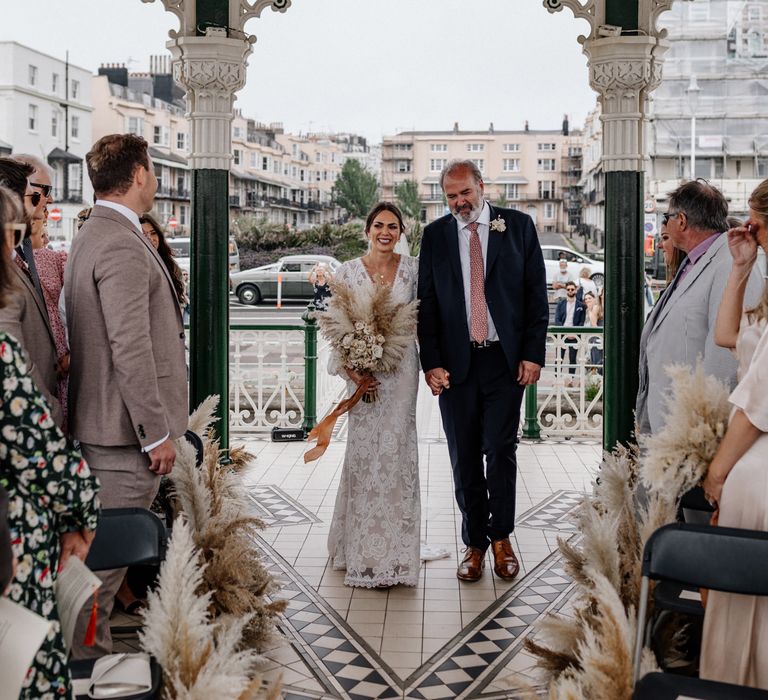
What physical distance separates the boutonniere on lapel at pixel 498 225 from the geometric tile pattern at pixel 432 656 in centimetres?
174

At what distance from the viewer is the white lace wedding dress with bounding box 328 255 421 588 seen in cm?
456

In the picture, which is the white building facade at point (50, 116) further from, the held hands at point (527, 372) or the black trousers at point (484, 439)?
the held hands at point (527, 372)

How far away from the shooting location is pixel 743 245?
309cm

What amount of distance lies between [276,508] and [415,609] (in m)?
2.01

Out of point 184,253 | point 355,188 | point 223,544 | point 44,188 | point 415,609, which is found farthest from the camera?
point 355,188

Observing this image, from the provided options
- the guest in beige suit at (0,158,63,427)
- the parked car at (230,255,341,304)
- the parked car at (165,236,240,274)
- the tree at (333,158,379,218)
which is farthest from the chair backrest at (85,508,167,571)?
the tree at (333,158,379,218)

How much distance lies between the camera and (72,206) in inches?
1539

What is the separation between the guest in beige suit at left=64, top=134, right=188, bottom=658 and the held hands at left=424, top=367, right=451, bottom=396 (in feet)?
5.13

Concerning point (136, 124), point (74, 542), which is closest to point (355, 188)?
point (136, 124)

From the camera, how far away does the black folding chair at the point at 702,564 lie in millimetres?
2385

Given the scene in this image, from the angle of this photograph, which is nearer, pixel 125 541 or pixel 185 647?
pixel 185 647

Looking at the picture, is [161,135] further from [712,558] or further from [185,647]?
[712,558]

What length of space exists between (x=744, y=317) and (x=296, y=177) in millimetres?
68609

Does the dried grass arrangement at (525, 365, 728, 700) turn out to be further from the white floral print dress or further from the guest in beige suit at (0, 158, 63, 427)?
the guest in beige suit at (0, 158, 63, 427)
